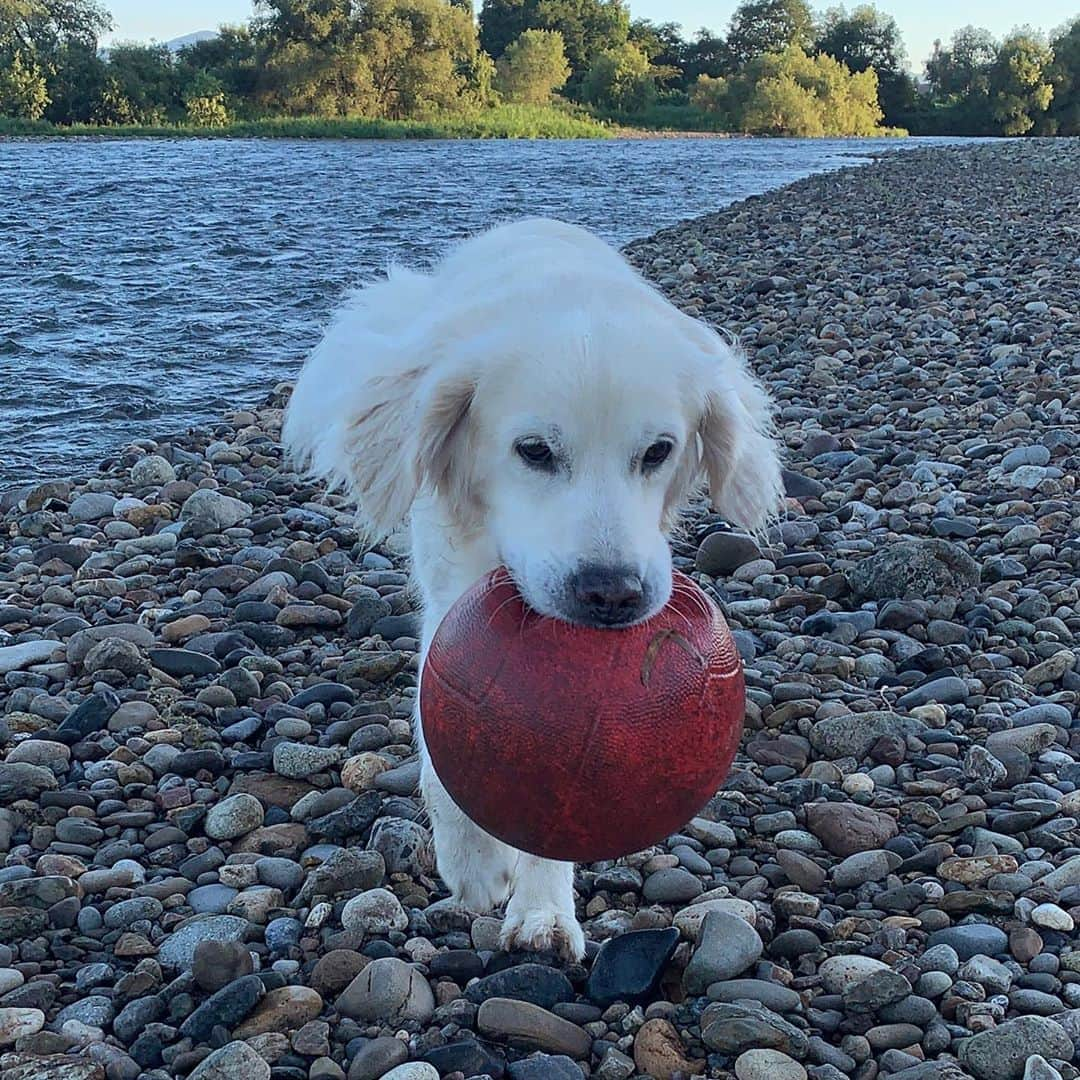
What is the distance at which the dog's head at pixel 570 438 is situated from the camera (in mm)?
2902

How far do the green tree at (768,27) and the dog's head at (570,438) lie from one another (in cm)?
9267

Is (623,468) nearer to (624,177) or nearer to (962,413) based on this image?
(962,413)

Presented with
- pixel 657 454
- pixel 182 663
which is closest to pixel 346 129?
pixel 182 663

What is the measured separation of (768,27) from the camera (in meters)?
90.8

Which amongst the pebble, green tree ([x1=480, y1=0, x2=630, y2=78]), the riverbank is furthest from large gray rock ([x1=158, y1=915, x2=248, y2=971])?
green tree ([x1=480, y1=0, x2=630, y2=78])

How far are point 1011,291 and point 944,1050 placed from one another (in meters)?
10.0

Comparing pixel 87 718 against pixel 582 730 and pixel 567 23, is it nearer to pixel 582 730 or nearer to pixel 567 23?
pixel 582 730

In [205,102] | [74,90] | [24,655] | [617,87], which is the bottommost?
[24,655]

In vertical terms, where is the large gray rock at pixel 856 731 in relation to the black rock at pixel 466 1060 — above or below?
above

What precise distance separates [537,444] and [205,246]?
567 inches

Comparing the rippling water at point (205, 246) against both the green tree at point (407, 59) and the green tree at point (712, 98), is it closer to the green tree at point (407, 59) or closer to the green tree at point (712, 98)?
the green tree at point (407, 59)

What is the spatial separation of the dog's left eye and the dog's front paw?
1.09 metres

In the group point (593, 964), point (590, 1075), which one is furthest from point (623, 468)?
point (590, 1075)

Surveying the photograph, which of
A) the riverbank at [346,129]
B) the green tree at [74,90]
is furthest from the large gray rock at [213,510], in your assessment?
the green tree at [74,90]
